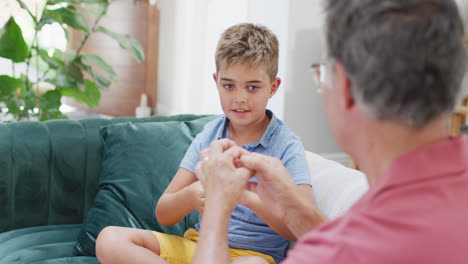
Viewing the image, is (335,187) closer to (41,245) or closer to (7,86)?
(41,245)

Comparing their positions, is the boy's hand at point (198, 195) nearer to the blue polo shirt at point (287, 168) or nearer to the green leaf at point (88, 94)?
the blue polo shirt at point (287, 168)

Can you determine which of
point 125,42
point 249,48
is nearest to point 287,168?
point 249,48

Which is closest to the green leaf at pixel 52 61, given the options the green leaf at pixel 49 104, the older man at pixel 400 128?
the green leaf at pixel 49 104

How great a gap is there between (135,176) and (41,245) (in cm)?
40

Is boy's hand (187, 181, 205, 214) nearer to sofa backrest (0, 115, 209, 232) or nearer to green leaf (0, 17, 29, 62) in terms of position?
sofa backrest (0, 115, 209, 232)

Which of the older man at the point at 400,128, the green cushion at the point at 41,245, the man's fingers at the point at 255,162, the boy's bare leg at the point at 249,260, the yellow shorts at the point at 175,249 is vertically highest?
→ the older man at the point at 400,128

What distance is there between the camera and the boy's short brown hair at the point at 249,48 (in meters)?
1.37

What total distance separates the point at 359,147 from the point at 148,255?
835 millimetres

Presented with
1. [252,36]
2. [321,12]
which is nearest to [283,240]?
[252,36]

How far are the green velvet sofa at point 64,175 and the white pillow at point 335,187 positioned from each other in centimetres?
51

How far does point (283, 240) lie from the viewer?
4.59 ft

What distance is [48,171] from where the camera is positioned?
1771 mm

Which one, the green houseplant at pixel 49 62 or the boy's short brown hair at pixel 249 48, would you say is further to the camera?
the green houseplant at pixel 49 62

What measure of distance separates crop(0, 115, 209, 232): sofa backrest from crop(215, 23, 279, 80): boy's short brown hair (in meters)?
0.75
